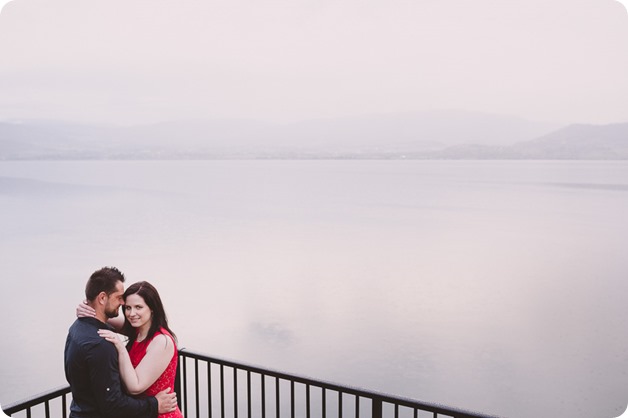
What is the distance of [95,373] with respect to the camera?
219cm

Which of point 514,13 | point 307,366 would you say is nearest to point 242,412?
point 307,366

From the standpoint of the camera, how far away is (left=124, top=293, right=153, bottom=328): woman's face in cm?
239

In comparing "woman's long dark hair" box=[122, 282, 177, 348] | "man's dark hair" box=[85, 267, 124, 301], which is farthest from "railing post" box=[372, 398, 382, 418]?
"man's dark hair" box=[85, 267, 124, 301]

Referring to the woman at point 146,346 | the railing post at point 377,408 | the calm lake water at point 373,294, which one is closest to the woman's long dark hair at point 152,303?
the woman at point 146,346

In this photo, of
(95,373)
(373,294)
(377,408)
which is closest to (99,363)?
(95,373)

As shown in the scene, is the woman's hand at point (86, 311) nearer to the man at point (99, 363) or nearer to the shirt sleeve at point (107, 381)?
the man at point (99, 363)

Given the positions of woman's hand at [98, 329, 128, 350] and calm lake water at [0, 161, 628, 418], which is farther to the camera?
calm lake water at [0, 161, 628, 418]

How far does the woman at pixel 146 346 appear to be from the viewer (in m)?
2.32

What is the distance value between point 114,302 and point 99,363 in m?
0.24

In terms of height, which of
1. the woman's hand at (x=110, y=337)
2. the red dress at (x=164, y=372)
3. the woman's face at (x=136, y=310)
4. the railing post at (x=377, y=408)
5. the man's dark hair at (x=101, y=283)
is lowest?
the railing post at (x=377, y=408)

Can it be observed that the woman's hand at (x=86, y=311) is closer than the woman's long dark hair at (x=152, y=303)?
Yes

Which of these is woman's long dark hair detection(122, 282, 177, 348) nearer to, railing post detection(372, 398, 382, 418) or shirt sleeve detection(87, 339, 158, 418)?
shirt sleeve detection(87, 339, 158, 418)

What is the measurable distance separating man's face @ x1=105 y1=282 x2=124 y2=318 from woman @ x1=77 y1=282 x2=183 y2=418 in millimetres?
65

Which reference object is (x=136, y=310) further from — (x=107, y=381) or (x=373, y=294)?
(x=373, y=294)
